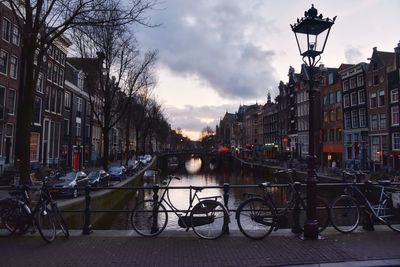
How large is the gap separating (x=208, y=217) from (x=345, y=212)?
3.14 metres

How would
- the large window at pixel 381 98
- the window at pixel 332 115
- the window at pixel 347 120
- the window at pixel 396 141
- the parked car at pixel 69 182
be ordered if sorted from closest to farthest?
the parked car at pixel 69 182 < the window at pixel 396 141 < the large window at pixel 381 98 < the window at pixel 347 120 < the window at pixel 332 115

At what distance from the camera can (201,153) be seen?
3907 inches

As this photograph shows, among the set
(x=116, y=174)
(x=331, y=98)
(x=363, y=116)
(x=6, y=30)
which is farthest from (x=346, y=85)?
(x=6, y=30)

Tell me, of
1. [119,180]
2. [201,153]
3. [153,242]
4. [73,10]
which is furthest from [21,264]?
[201,153]

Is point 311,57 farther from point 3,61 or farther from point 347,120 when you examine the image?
point 347,120

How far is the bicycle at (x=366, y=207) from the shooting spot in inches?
337

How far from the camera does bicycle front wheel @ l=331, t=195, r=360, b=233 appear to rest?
849cm

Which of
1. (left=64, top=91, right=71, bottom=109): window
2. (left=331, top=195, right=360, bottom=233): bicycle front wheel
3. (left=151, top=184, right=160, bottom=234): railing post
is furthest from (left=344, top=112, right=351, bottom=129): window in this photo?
(left=151, top=184, right=160, bottom=234): railing post

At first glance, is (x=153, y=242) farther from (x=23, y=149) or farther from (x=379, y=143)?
(x=379, y=143)

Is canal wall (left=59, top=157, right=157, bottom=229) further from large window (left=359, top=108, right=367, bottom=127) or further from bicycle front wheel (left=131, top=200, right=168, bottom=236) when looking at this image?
large window (left=359, top=108, right=367, bottom=127)

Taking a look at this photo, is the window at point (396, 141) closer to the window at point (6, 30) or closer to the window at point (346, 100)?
the window at point (346, 100)

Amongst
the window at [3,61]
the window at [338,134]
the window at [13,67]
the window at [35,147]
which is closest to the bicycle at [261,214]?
the window at [3,61]

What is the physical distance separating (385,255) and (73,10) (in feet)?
32.4

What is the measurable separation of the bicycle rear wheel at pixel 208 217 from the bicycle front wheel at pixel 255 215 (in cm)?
34
